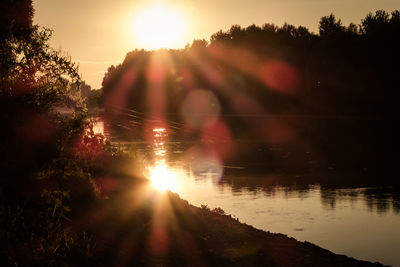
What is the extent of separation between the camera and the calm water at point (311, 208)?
66.5 ft

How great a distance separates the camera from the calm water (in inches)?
798

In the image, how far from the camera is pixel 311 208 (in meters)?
26.2

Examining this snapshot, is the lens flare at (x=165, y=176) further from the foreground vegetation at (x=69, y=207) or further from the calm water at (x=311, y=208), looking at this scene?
the foreground vegetation at (x=69, y=207)

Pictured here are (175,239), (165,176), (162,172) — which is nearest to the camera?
(175,239)

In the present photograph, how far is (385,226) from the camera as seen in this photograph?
887 inches

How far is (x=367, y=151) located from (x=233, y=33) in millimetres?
138220

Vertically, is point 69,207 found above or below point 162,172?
above

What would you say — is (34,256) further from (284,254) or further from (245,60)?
(245,60)

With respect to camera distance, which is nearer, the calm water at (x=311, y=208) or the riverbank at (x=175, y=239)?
the riverbank at (x=175, y=239)

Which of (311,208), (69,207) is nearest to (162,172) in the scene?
(311,208)

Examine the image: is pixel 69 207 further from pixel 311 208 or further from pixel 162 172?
pixel 162 172

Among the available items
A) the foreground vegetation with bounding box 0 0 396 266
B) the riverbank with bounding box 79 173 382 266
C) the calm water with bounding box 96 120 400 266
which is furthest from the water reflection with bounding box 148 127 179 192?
the foreground vegetation with bounding box 0 0 396 266

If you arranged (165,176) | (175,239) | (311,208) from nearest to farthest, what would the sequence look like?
(175,239) → (311,208) → (165,176)

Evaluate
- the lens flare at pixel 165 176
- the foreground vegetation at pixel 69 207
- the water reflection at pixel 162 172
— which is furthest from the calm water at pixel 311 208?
the foreground vegetation at pixel 69 207
